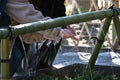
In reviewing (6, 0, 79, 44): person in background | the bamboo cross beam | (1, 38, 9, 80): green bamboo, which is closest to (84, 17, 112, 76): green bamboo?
the bamboo cross beam

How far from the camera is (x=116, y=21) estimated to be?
10.6 ft

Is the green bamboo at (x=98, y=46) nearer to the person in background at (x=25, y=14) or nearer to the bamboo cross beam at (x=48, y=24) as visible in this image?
the bamboo cross beam at (x=48, y=24)

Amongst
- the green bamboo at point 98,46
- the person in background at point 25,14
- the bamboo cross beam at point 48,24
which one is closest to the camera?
the bamboo cross beam at point 48,24

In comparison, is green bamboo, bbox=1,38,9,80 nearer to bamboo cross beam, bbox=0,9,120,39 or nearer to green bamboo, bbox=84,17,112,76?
bamboo cross beam, bbox=0,9,120,39

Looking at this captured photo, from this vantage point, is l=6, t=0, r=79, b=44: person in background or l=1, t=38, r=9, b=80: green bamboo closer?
l=1, t=38, r=9, b=80: green bamboo

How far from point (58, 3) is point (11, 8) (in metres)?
1.13

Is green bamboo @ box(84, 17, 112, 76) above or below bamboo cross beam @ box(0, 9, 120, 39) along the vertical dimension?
below

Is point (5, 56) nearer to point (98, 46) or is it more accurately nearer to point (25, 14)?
point (25, 14)

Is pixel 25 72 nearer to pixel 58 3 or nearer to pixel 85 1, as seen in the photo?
pixel 58 3

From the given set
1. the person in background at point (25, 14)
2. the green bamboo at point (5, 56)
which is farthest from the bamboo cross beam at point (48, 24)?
the person in background at point (25, 14)

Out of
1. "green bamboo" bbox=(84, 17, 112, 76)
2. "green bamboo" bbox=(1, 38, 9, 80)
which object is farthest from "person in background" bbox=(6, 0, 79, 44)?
"green bamboo" bbox=(1, 38, 9, 80)

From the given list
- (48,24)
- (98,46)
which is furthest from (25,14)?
(98,46)

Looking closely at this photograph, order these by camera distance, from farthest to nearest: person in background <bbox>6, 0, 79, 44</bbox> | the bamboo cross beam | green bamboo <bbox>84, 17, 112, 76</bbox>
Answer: green bamboo <bbox>84, 17, 112, 76</bbox> → person in background <bbox>6, 0, 79, 44</bbox> → the bamboo cross beam

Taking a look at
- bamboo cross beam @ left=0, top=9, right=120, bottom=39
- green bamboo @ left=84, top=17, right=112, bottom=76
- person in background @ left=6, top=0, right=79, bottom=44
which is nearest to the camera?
bamboo cross beam @ left=0, top=9, right=120, bottom=39
